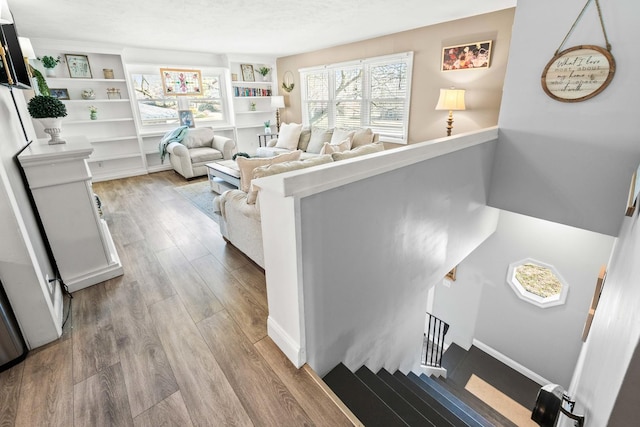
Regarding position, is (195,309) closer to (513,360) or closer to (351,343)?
(351,343)

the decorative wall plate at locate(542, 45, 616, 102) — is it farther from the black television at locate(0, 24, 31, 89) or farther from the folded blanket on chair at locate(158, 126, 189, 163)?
the folded blanket on chair at locate(158, 126, 189, 163)

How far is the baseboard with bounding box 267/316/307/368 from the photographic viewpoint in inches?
59.3

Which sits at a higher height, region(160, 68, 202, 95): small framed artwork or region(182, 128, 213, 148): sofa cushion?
region(160, 68, 202, 95): small framed artwork

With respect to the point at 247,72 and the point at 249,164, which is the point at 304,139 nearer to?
the point at 247,72

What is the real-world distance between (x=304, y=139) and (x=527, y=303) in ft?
14.5

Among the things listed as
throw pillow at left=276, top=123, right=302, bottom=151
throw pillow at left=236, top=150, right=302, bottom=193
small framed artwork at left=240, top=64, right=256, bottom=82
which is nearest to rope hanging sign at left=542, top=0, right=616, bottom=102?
throw pillow at left=236, top=150, right=302, bottom=193

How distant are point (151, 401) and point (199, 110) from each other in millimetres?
6272

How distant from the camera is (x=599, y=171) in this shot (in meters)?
2.42

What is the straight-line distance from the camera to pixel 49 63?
175 inches

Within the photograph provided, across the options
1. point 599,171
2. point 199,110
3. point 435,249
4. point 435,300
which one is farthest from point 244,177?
point 199,110

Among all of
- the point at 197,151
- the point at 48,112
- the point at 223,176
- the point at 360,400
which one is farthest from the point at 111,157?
the point at 360,400

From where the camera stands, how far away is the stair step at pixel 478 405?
3.55 metres

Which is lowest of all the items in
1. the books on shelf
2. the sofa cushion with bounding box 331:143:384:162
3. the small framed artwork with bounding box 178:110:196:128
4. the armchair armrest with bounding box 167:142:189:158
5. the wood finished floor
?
the wood finished floor

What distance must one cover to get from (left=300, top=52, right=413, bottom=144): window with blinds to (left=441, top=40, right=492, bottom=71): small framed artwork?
59cm
